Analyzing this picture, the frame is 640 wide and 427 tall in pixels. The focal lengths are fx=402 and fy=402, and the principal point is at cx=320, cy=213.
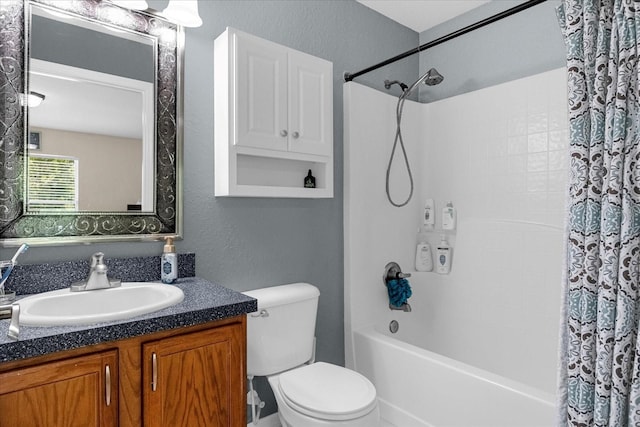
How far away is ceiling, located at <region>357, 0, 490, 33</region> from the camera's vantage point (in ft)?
8.32

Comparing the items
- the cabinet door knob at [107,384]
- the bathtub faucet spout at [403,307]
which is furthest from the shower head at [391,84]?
the cabinet door knob at [107,384]

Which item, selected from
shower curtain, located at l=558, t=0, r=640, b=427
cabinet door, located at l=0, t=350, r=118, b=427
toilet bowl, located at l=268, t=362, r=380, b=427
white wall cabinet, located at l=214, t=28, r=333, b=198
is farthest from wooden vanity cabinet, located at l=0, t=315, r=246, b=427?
shower curtain, located at l=558, t=0, r=640, b=427

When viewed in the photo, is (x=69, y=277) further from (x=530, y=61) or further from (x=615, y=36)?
(x=530, y=61)

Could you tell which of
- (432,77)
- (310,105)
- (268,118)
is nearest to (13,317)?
(268,118)

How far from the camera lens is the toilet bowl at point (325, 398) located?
1482 mm

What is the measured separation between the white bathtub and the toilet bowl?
39 cm

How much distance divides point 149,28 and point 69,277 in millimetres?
1066

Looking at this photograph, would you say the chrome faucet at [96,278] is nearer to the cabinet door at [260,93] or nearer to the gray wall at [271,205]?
the gray wall at [271,205]

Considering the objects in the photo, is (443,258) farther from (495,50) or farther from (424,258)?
(495,50)

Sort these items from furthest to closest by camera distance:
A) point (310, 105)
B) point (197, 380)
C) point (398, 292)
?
point (398, 292)
point (310, 105)
point (197, 380)

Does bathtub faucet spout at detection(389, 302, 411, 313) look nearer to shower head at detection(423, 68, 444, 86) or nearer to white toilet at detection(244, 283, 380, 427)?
white toilet at detection(244, 283, 380, 427)

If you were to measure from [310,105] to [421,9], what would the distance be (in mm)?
1208

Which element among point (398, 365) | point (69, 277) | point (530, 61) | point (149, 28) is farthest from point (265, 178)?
point (530, 61)

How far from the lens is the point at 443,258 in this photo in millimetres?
2635
